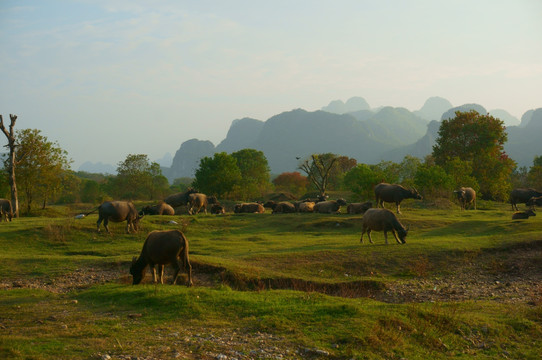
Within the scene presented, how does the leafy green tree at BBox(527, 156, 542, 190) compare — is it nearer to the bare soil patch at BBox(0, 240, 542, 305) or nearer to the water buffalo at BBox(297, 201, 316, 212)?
the water buffalo at BBox(297, 201, 316, 212)

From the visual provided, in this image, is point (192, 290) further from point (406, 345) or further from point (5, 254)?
point (5, 254)

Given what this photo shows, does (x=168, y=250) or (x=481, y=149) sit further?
(x=481, y=149)

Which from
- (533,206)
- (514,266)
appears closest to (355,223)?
(514,266)

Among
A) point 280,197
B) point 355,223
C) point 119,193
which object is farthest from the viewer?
point 119,193

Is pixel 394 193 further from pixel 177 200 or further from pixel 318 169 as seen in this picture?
pixel 318 169

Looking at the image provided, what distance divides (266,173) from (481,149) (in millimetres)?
33470

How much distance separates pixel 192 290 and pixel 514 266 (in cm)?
1375

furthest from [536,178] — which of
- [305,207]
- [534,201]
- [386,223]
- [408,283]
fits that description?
[408,283]

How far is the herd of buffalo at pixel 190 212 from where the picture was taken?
13391 mm

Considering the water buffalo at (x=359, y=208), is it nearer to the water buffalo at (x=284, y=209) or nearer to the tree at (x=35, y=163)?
the water buffalo at (x=284, y=209)

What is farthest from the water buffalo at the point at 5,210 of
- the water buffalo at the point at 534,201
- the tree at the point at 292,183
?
the tree at the point at 292,183

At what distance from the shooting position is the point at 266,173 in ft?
236

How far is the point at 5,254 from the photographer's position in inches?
733

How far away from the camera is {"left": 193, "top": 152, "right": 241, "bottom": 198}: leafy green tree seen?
180 feet
